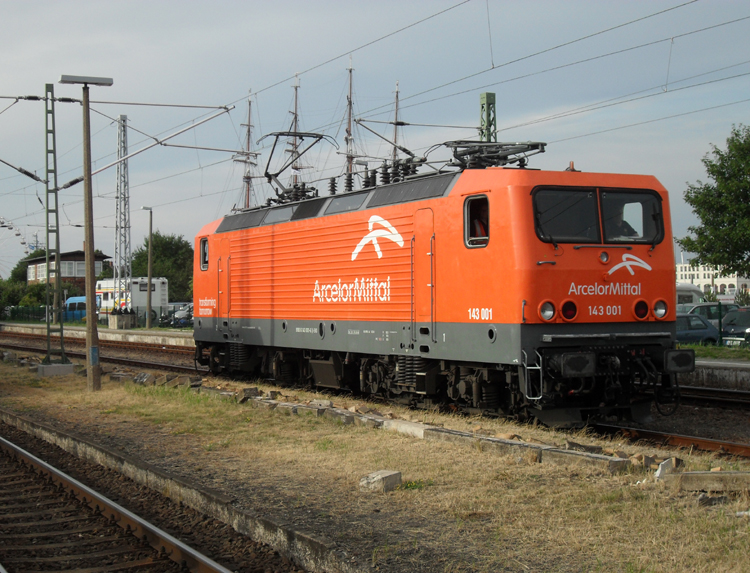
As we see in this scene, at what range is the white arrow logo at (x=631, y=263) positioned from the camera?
32.7 feet

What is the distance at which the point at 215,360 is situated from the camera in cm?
1845

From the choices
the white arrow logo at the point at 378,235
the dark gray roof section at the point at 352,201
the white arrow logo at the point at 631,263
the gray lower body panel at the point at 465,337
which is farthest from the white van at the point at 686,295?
the white arrow logo at the point at 631,263

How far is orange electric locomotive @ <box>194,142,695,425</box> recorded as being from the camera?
958 cm

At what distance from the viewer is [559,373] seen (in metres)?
9.50

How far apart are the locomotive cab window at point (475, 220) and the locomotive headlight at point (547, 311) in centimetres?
135

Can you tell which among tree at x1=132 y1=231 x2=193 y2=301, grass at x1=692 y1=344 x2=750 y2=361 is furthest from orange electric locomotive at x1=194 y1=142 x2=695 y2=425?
tree at x1=132 y1=231 x2=193 y2=301

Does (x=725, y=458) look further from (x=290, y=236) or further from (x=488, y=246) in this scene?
(x=290, y=236)

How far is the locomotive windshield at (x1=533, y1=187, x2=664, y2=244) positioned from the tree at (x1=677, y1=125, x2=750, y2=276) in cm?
1777

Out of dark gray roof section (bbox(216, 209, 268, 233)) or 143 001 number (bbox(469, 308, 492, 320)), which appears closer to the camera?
143 001 number (bbox(469, 308, 492, 320))

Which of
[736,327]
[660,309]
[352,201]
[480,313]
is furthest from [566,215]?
[736,327]

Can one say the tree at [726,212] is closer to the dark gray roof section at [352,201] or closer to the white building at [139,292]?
the dark gray roof section at [352,201]

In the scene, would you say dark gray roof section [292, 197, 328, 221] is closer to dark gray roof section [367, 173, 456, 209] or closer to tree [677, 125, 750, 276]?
dark gray roof section [367, 173, 456, 209]

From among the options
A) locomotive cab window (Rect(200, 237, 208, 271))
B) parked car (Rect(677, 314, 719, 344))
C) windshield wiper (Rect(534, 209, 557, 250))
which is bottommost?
parked car (Rect(677, 314, 719, 344))

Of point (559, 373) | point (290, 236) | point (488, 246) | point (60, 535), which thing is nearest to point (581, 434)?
point (559, 373)
